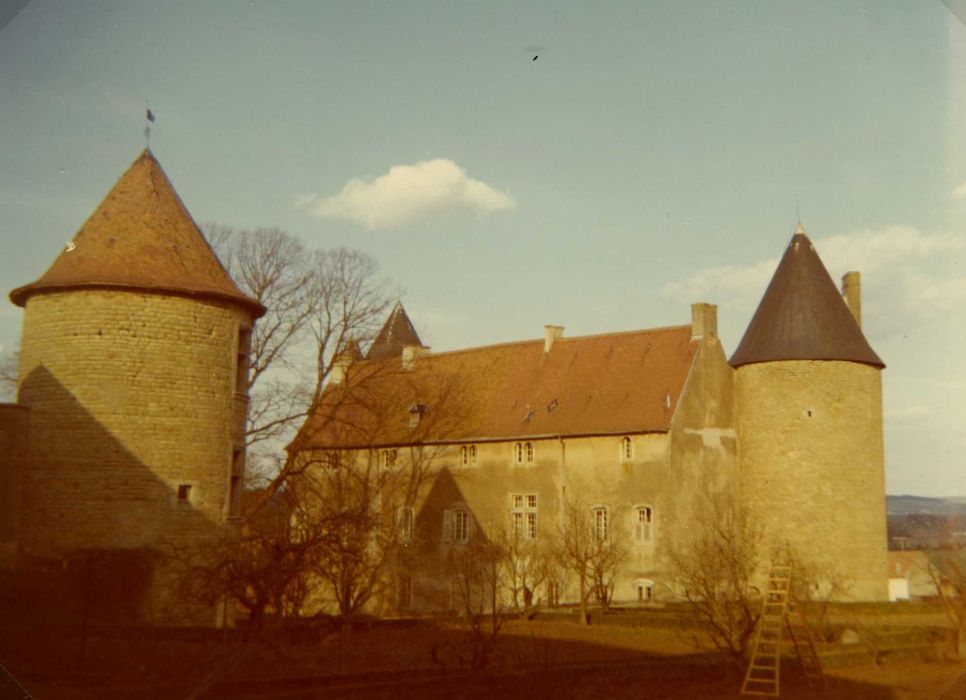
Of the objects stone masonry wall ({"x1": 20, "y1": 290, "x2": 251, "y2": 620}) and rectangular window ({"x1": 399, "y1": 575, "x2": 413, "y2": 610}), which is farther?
rectangular window ({"x1": 399, "y1": 575, "x2": 413, "y2": 610})

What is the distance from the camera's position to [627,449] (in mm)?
33000

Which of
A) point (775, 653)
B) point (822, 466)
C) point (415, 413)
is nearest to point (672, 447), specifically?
point (822, 466)

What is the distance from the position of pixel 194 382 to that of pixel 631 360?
17.6 m

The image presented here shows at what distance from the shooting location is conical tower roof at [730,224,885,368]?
114 feet

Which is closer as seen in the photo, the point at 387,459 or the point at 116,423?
the point at 116,423

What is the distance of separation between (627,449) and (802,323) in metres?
7.18

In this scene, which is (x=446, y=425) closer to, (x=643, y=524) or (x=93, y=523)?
(x=643, y=524)

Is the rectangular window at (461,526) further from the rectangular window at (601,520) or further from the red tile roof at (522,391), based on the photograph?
the rectangular window at (601,520)

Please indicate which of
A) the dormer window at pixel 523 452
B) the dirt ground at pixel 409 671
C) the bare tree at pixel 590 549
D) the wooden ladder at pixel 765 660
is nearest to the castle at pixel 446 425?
the dormer window at pixel 523 452

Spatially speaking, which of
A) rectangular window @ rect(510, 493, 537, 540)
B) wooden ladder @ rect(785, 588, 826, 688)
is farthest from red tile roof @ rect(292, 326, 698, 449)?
wooden ladder @ rect(785, 588, 826, 688)

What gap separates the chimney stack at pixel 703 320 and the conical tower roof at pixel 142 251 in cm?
1610

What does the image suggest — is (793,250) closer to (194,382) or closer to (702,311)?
(702,311)

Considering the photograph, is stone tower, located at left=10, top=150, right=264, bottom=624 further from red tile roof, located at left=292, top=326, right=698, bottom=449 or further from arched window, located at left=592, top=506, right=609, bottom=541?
arched window, located at left=592, top=506, right=609, bottom=541

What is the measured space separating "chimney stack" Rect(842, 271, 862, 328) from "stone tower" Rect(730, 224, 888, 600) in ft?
7.78
